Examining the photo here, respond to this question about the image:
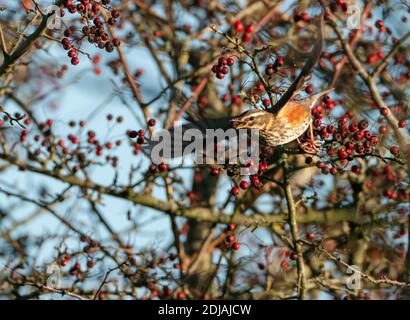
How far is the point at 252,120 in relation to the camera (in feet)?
17.8

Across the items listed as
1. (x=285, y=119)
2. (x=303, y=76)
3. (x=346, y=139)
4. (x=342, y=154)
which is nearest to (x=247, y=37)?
(x=285, y=119)

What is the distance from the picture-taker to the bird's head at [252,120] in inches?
212

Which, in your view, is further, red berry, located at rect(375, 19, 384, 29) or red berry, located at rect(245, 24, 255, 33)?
red berry, located at rect(245, 24, 255, 33)

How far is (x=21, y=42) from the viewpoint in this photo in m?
5.28

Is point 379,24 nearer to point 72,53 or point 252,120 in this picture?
point 252,120

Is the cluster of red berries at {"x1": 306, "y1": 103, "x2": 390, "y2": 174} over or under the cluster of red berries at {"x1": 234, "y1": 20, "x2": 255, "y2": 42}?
under

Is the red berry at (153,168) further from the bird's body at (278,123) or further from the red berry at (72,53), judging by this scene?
the red berry at (72,53)

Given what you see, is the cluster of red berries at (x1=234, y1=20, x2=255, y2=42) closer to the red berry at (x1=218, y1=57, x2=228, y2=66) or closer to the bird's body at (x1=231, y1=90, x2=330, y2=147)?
the bird's body at (x1=231, y1=90, x2=330, y2=147)

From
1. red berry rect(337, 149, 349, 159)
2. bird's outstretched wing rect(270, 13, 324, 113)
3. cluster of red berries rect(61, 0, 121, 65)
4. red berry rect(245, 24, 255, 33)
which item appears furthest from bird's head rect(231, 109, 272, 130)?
red berry rect(245, 24, 255, 33)

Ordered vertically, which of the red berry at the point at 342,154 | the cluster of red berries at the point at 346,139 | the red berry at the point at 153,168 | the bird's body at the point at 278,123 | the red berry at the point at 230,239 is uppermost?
the red berry at the point at 153,168

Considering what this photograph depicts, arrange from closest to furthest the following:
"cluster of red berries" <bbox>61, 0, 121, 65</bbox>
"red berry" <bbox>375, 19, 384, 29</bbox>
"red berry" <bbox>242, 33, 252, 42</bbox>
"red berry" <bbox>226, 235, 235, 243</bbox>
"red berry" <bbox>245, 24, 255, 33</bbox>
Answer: "cluster of red berries" <bbox>61, 0, 121, 65</bbox>
"red berry" <bbox>226, 235, 235, 243</bbox>
"red berry" <bbox>375, 19, 384, 29</bbox>
"red berry" <bbox>242, 33, 252, 42</bbox>
"red berry" <bbox>245, 24, 255, 33</bbox>

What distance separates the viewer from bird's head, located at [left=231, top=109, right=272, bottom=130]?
5.39m

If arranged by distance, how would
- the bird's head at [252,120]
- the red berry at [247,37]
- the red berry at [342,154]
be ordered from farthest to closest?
the red berry at [247,37], the bird's head at [252,120], the red berry at [342,154]

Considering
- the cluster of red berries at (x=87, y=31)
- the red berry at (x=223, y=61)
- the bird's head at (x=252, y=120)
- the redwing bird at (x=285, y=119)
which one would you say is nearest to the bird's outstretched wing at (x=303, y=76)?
the redwing bird at (x=285, y=119)
